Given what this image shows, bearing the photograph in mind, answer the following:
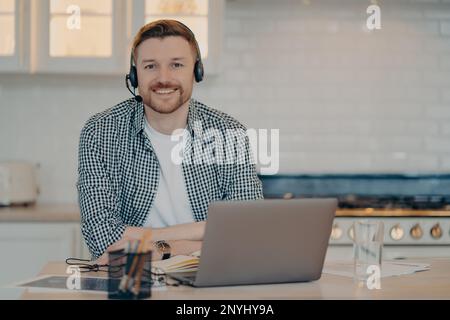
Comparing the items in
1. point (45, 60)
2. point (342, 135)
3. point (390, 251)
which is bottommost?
point (390, 251)

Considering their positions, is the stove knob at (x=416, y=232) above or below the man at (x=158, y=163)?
below

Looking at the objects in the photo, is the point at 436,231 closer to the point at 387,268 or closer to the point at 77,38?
the point at 387,268

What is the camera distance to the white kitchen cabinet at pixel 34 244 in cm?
315

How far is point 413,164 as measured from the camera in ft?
12.1

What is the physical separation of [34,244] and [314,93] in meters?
1.42

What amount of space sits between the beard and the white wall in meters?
1.03

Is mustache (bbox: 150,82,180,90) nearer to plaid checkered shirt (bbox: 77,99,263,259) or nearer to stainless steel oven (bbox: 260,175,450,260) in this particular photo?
plaid checkered shirt (bbox: 77,99,263,259)

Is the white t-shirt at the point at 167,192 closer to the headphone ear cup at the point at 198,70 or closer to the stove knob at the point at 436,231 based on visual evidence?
the headphone ear cup at the point at 198,70

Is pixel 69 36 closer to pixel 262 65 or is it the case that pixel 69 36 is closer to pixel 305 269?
pixel 262 65

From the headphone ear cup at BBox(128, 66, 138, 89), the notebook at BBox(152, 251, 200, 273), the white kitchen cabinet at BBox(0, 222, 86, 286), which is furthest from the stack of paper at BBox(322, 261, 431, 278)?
the white kitchen cabinet at BBox(0, 222, 86, 286)

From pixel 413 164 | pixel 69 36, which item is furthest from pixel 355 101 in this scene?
pixel 69 36

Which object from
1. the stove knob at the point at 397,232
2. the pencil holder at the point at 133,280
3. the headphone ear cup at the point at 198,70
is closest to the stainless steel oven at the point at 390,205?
the stove knob at the point at 397,232

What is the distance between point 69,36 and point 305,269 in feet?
6.74

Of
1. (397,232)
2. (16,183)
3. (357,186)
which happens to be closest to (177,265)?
(397,232)
